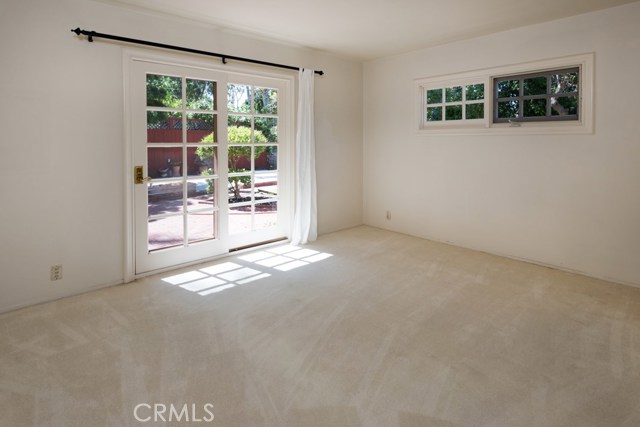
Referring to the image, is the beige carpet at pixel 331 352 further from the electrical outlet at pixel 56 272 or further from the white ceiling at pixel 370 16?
the white ceiling at pixel 370 16

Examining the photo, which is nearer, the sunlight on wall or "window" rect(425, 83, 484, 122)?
the sunlight on wall

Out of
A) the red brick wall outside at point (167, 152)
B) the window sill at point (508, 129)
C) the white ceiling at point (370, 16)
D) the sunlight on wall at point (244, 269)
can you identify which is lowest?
the sunlight on wall at point (244, 269)

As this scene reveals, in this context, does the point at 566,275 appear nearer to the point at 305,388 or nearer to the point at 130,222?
the point at 305,388

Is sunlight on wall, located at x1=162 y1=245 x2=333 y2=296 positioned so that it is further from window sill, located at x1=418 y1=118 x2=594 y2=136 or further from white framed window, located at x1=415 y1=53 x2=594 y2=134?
white framed window, located at x1=415 y1=53 x2=594 y2=134

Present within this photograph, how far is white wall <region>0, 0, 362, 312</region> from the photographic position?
294 cm

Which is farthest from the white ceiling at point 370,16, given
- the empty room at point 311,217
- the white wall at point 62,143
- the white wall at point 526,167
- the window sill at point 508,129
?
the window sill at point 508,129

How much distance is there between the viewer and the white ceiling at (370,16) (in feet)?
11.2

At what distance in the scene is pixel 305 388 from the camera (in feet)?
6.82

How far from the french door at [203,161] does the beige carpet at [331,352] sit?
49 cm

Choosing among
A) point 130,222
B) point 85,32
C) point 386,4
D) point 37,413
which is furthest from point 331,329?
point 85,32

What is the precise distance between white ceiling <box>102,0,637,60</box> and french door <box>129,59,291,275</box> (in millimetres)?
539

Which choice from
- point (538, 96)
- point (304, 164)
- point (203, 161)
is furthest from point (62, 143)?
point (538, 96)

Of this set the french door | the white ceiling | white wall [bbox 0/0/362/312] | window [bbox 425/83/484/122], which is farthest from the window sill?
white wall [bbox 0/0/362/312]

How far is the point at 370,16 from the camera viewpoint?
3.74m
